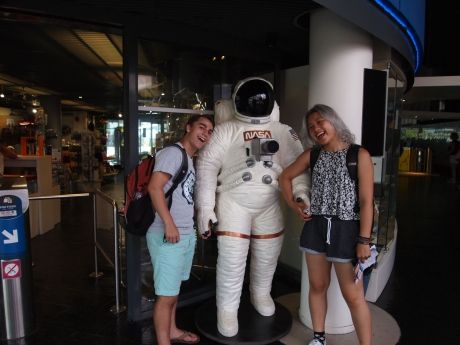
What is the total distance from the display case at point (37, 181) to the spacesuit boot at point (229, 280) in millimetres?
3777

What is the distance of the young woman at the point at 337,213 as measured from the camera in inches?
87.2

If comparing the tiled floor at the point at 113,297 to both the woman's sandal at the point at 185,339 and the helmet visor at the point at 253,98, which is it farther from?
the helmet visor at the point at 253,98

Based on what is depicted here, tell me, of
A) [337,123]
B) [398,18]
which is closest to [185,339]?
[337,123]

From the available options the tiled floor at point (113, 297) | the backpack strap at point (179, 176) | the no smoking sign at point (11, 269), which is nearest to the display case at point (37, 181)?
the tiled floor at point (113, 297)

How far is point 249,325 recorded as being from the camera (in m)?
2.86

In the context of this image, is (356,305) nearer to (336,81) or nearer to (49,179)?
(336,81)

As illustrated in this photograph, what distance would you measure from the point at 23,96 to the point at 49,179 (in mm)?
6730

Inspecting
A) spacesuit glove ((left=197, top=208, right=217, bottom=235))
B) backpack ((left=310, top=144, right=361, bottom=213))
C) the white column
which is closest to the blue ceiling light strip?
the white column

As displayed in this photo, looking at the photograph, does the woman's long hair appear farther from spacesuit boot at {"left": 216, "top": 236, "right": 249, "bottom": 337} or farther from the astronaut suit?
spacesuit boot at {"left": 216, "top": 236, "right": 249, "bottom": 337}

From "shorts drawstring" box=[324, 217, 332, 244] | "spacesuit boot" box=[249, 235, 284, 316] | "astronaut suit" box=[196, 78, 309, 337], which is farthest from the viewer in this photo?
"spacesuit boot" box=[249, 235, 284, 316]

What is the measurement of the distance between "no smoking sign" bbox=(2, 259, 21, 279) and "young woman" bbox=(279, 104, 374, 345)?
76.8 inches

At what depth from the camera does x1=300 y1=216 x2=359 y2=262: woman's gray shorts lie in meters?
2.27

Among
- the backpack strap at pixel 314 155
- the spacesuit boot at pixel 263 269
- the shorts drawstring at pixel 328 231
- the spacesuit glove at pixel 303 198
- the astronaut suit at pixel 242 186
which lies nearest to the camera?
Answer: the shorts drawstring at pixel 328 231

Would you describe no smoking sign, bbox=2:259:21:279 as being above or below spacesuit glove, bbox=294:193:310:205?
below
